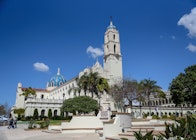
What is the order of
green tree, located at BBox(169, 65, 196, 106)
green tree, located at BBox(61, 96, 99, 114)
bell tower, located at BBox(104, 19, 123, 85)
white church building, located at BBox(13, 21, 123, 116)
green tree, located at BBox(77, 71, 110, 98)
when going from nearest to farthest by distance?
green tree, located at BBox(61, 96, 99, 114)
green tree, located at BBox(169, 65, 196, 106)
green tree, located at BBox(77, 71, 110, 98)
white church building, located at BBox(13, 21, 123, 116)
bell tower, located at BBox(104, 19, 123, 85)

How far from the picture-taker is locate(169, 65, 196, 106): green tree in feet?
136

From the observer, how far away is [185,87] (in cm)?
4259

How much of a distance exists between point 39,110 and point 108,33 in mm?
39467

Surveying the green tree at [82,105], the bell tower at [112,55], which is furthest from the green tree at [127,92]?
the bell tower at [112,55]

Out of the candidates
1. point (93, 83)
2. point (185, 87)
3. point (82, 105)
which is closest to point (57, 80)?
point (93, 83)

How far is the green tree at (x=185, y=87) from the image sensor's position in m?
41.6

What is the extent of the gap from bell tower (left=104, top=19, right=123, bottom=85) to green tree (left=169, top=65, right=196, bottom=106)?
27.4 m

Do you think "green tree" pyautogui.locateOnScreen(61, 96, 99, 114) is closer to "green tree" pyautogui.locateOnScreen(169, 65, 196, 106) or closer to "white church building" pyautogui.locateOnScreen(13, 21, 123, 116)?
"green tree" pyautogui.locateOnScreen(169, 65, 196, 106)

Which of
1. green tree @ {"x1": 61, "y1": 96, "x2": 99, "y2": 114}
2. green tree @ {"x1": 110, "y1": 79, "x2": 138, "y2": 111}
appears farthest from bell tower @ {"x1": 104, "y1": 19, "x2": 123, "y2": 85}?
green tree @ {"x1": 61, "y1": 96, "x2": 99, "y2": 114}

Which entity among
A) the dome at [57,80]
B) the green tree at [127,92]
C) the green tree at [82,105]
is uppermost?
the dome at [57,80]

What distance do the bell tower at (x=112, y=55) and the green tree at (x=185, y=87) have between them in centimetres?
2737

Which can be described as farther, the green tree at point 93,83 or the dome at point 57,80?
the dome at point 57,80

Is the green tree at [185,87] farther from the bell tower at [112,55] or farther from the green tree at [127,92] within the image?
the bell tower at [112,55]

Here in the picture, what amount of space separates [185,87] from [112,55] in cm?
3530
